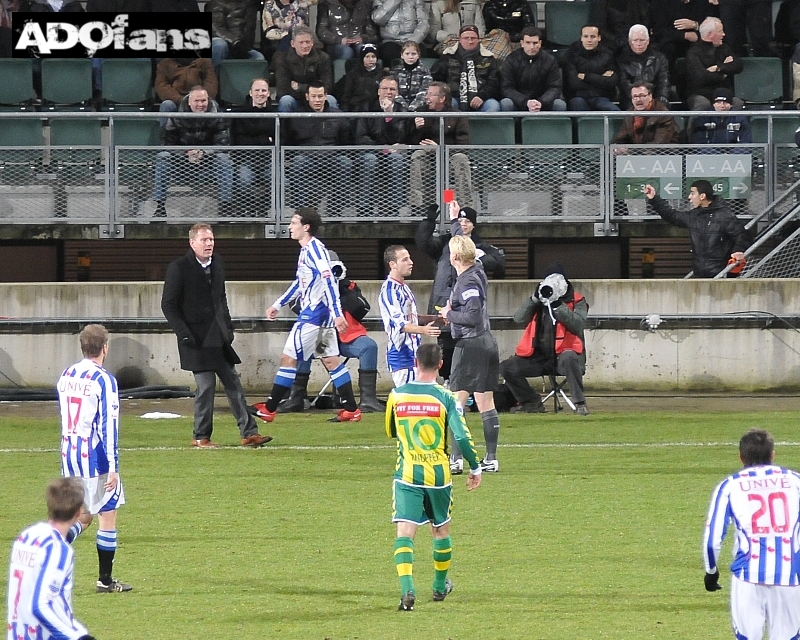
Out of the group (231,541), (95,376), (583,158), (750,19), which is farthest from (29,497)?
(750,19)

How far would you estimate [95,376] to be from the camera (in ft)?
28.9

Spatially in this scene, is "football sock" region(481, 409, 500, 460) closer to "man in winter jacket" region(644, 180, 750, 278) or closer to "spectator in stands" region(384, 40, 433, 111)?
"man in winter jacket" region(644, 180, 750, 278)

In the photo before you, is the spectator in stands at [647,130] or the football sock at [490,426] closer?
the football sock at [490,426]

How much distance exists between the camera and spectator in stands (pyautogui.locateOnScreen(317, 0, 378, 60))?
21.7m

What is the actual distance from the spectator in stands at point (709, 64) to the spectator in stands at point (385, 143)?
13.0ft

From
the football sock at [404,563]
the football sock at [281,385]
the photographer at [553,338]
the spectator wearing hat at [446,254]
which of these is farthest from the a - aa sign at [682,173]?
the football sock at [404,563]

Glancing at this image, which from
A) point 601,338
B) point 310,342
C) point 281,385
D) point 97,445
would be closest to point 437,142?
point 601,338

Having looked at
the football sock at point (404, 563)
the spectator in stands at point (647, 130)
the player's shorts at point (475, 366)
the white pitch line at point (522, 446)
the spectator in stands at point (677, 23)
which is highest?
the spectator in stands at point (677, 23)

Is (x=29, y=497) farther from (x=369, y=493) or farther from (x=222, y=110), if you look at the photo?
(x=222, y=110)

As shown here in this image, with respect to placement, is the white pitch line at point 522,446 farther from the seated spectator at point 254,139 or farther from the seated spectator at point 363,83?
the seated spectator at point 363,83

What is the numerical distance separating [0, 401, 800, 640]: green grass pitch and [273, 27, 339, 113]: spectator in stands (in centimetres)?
545

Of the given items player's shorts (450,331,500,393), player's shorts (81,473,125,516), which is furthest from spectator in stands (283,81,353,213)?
player's shorts (81,473,125,516)

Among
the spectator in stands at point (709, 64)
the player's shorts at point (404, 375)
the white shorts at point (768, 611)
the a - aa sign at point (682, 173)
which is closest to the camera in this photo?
the white shorts at point (768, 611)

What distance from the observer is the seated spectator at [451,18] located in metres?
22.0
